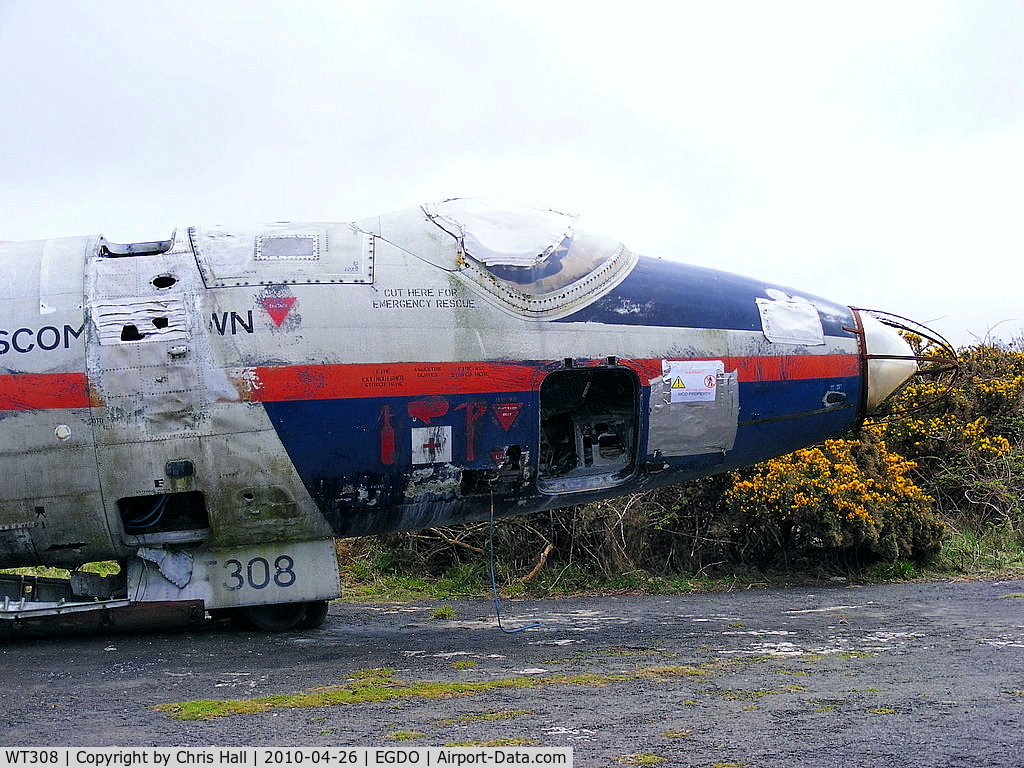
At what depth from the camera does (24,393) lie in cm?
756

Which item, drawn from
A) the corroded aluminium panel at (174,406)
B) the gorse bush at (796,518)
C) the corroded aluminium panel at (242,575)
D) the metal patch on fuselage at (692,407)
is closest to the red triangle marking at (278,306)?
the corroded aluminium panel at (174,406)

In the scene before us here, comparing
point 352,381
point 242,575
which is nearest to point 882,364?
point 352,381

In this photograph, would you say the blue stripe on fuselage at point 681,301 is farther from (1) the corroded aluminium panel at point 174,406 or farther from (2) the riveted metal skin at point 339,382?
(1) the corroded aluminium panel at point 174,406

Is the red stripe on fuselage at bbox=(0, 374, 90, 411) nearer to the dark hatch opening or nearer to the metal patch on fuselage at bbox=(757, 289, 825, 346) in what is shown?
the dark hatch opening

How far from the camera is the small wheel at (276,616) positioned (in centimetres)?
905

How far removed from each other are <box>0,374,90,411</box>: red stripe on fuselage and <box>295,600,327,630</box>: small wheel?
3.00 metres

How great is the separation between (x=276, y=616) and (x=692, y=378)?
445cm

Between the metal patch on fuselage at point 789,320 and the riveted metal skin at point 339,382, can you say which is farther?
the metal patch on fuselage at point 789,320

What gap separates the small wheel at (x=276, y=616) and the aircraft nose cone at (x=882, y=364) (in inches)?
229

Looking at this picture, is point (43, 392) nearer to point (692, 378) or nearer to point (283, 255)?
point (283, 255)

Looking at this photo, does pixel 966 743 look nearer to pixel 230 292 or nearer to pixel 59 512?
pixel 230 292

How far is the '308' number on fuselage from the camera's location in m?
8.30

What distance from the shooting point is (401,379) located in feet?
26.0

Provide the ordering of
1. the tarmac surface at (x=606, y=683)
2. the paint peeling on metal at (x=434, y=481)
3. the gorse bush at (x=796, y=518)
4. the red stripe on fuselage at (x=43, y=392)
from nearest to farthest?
1. the tarmac surface at (x=606, y=683)
2. the red stripe on fuselage at (x=43, y=392)
3. the paint peeling on metal at (x=434, y=481)
4. the gorse bush at (x=796, y=518)
